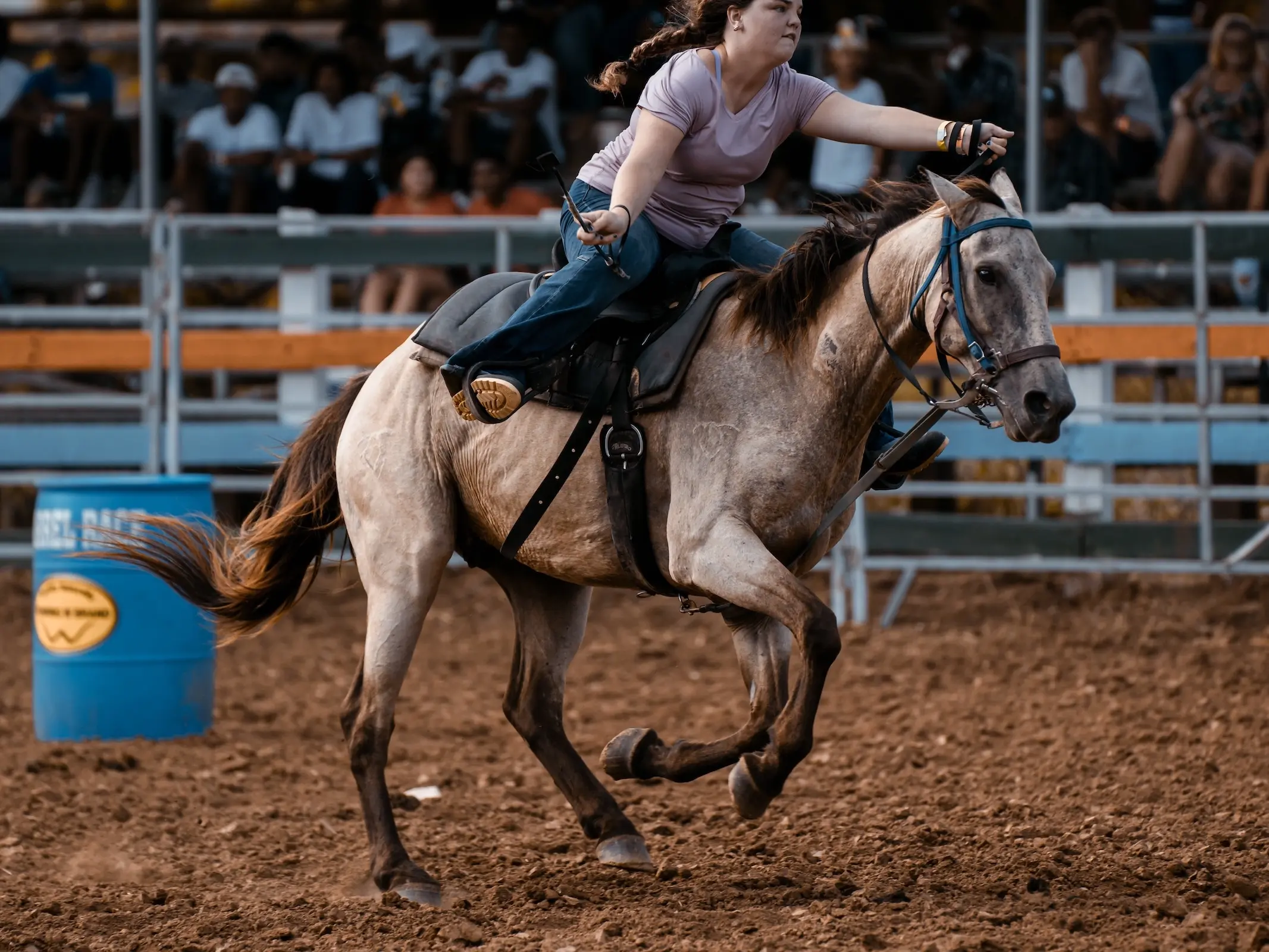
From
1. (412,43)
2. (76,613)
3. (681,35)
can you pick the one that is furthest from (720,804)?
(412,43)

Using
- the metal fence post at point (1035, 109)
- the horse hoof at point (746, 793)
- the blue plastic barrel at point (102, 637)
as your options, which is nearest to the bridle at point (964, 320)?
the horse hoof at point (746, 793)

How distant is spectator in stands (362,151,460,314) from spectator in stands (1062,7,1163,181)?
13.5 ft

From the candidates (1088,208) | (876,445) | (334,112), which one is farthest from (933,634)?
(334,112)

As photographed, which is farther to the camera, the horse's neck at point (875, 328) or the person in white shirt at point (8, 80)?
the person in white shirt at point (8, 80)

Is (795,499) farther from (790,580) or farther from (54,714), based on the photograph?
(54,714)

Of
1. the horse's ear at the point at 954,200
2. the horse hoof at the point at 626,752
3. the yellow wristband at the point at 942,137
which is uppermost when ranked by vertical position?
the yellow wristband at the point at 942,137

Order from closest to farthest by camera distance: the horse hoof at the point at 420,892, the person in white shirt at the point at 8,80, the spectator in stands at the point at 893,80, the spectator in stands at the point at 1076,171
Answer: the horse hoof at the point at 420,892 → the spectator in stands at the point at 1076,171 → the spectator in stands at the point at 893,80 → the person in white shirt at the point at 8,80

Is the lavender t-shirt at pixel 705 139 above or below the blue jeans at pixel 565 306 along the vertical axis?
above

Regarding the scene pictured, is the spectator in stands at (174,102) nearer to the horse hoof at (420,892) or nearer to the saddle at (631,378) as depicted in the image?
the saddle at (631,378)

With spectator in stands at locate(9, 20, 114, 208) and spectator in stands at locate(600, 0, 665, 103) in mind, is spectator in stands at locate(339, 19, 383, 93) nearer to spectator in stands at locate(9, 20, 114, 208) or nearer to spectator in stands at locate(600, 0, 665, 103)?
spectator in stands at locate(600, 0, 665, 103)

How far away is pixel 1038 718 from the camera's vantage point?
6613mm

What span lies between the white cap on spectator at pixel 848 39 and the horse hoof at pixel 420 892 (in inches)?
288

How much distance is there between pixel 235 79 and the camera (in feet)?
38.2

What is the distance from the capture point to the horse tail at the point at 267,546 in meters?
5.28
